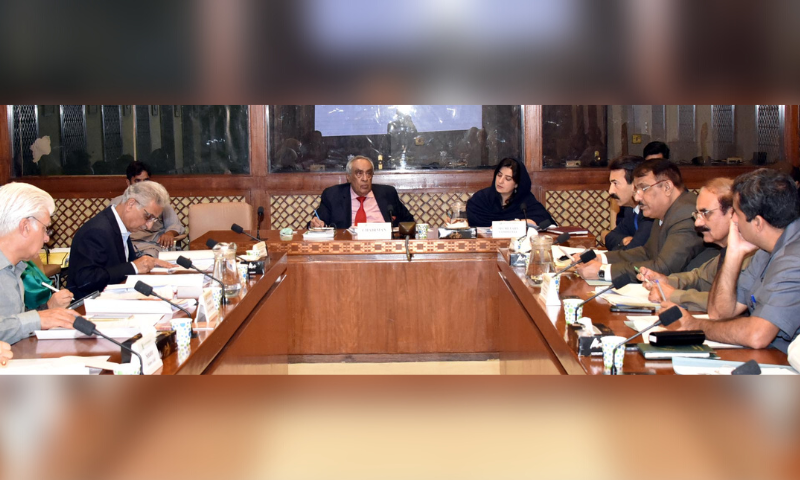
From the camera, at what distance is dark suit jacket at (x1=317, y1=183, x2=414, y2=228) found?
627cm

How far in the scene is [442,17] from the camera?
7.4 inches

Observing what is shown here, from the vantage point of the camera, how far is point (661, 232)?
13.7 ft

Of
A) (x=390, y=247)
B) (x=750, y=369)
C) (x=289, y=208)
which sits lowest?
(x=390, y=247)

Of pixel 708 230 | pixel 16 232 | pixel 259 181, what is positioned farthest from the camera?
pixel 259 181

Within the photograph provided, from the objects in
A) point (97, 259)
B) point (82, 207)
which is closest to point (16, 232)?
point (97, 259)

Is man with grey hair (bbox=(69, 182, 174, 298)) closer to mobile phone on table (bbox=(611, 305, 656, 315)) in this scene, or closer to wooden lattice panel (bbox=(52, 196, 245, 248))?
mobile phone on table (bbox=(611, 305, 656, 315))

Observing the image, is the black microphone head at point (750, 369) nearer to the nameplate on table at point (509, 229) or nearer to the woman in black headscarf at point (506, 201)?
the nameplate on table at point (509, 229)

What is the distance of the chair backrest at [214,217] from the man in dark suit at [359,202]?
72cm

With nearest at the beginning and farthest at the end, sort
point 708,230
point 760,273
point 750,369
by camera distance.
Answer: point 750,369 < point 760,273 < point 708,230

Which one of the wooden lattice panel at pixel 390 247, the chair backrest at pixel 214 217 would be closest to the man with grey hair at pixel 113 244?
the wooden lattice panel at pixel 390 247

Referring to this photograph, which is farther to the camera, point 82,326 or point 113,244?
point 113,244

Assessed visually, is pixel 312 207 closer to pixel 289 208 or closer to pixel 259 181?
pixel 289 208

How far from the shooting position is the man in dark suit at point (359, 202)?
6227mm

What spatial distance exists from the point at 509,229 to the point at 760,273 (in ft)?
7.91
